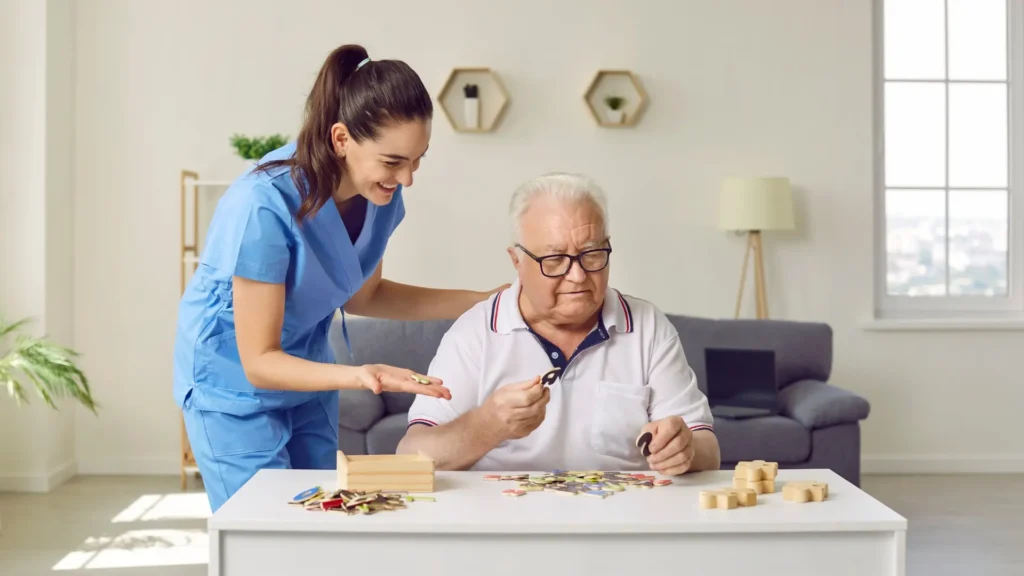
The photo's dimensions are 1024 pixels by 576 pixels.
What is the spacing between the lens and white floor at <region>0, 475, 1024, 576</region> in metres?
3.28

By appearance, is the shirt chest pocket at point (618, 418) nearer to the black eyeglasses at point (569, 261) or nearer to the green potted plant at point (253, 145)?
the black eyeglasses at point (569, 261)

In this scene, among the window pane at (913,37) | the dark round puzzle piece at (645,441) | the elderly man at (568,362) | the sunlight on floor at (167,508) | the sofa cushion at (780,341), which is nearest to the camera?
the dark round puzzle piece at (645,441)

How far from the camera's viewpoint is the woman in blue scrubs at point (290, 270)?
1695mm

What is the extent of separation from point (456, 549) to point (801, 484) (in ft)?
1.79

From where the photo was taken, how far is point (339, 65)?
1765mm

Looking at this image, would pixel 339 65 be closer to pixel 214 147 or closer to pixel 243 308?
pixel 243 308

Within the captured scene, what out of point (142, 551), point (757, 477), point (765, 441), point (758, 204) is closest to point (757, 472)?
point (757, 477)

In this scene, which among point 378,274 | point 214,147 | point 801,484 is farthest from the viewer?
point 214,147

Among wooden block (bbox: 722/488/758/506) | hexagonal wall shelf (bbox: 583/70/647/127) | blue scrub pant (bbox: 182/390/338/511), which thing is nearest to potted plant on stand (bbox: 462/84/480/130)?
hexagonal wall shelf (bbox: 583/70/647/127)

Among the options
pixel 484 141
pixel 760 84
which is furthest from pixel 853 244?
pixel 484 141

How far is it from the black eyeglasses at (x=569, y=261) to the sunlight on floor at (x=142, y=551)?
1906 mm

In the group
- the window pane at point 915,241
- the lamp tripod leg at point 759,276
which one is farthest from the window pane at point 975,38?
the lamp tripod leg at point 759,276

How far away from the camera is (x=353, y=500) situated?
1430 mm

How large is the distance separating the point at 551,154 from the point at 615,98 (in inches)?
15.8
